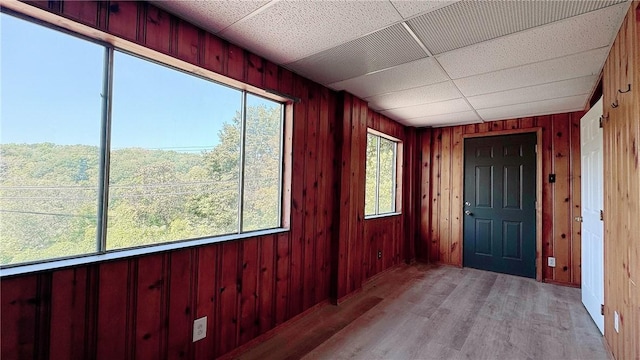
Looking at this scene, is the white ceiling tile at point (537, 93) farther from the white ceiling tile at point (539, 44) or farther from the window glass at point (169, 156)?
the window glass at point (169, 156)

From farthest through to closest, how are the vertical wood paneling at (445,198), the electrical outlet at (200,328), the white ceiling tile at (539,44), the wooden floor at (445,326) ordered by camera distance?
the vertical wood paneling at (445,198) → the wooden floor at (445,326) → the electrical outlet at (200,328) → the white ceiling tile at (539,44)

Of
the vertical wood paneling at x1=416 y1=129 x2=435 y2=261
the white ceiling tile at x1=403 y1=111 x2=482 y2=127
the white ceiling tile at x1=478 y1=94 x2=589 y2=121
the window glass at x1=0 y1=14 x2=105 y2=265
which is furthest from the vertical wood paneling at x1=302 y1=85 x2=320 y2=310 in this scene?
the vertical wood paneling at x1=416 y1=129 x2=435 y2=261

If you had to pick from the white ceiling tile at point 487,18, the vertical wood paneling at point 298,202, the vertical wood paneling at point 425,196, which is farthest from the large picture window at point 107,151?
the vertical wood paneling at point 425,196

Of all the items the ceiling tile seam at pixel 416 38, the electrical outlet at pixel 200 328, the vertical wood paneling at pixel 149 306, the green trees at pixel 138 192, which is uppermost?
the ceiling tile seam at pixel 416 38

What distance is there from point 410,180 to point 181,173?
12.1ft

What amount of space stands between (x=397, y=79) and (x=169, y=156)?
6.69 feet

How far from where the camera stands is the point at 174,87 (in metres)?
1.86

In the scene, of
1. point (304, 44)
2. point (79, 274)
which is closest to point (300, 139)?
point (304, 44)

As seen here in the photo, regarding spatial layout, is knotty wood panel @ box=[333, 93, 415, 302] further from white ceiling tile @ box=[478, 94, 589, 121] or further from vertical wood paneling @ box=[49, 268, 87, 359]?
vertical wood paneling @ box=[49, 268, 87, 359]

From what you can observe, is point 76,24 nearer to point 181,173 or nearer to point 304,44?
point 181,173

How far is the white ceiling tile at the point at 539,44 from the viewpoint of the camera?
169 cm

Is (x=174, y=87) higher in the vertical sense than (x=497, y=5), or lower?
lower

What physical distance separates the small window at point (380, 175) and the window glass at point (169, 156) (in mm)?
2165

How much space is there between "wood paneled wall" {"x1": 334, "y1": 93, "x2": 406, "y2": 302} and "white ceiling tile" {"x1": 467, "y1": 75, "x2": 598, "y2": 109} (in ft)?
4.05
